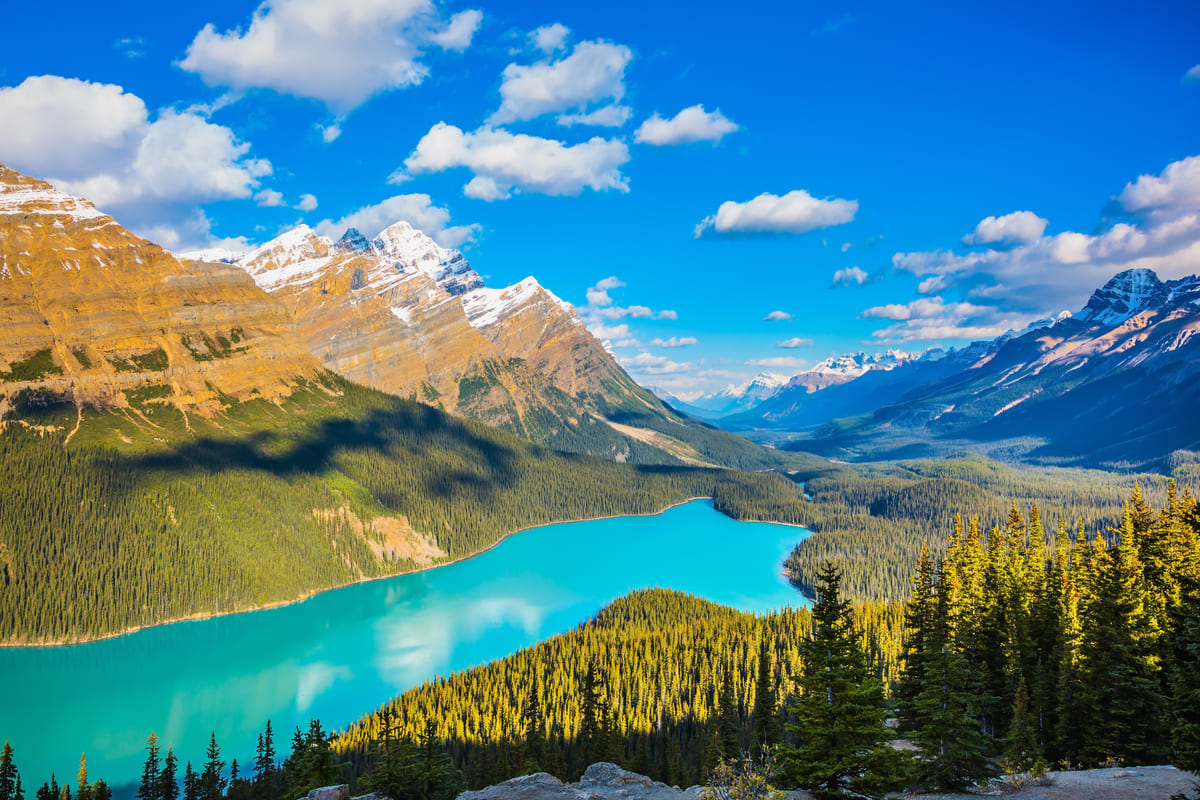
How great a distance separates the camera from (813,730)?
20.3 m

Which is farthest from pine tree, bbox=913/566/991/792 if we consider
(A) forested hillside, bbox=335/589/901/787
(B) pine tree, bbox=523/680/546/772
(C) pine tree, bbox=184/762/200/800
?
(C) pine tree, bbox=184/762/200/800

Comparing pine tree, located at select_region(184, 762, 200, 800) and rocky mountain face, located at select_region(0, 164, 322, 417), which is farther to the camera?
rocky mountain face, located at select_region(0, 164, 322, 417)

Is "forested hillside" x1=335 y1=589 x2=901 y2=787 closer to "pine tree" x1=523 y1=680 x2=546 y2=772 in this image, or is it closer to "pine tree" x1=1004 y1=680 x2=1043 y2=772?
"pine tree" x1=523 y1=680 x2=546 y2=772

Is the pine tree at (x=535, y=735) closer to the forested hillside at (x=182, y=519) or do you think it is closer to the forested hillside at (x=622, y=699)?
the forested hillside at (x=622, y=699)

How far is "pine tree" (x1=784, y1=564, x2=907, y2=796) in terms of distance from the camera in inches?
787

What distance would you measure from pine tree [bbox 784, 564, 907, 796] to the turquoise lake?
2870 inches

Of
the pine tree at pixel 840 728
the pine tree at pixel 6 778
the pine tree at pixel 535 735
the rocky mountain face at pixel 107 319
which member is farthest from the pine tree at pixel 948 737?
the rocky mountain face at pixel 107 319

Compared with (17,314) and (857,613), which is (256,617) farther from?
(857,613)

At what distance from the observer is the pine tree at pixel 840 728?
20.0 meters

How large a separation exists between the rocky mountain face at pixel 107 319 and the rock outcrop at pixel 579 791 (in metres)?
152

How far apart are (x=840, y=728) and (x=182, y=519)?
13698 centimetres

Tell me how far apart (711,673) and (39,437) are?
131806 millimetres

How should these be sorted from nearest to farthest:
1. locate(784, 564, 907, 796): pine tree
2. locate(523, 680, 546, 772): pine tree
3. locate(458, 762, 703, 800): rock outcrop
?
locate(784, 564, 907, 796): pine tree
locate(458, 762, 703, 800): rock outcrop
locate(523, 680, 546, 772): pine tree

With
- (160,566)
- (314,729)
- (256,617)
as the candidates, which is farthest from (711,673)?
(160,566)
